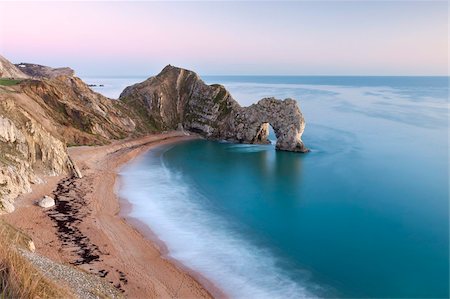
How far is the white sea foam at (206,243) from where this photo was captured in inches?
1027

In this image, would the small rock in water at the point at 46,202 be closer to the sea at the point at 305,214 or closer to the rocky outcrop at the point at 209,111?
the sea at the point at 305,214

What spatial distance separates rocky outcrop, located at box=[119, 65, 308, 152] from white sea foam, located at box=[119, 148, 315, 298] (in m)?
31.4

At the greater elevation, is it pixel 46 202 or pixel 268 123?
pixel 268 123

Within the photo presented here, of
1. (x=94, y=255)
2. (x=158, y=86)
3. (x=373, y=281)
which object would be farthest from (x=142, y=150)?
(x=373, y=281)

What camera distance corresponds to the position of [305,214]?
40250mm

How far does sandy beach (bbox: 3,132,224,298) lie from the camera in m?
24.8

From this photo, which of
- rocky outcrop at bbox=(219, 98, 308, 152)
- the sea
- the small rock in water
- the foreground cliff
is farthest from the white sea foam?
rocky outcrop at bbox=(219, 98, 308, 152)

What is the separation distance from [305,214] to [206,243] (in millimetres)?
13030

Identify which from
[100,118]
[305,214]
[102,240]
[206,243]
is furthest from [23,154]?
[100,118]

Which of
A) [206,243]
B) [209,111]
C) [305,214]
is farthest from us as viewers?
[209,111]

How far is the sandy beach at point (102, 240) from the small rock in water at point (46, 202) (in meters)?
0.63

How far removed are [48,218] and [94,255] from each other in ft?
28.2

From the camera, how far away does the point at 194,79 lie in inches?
3765

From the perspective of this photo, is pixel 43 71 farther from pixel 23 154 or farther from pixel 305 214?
pixel 305 214
